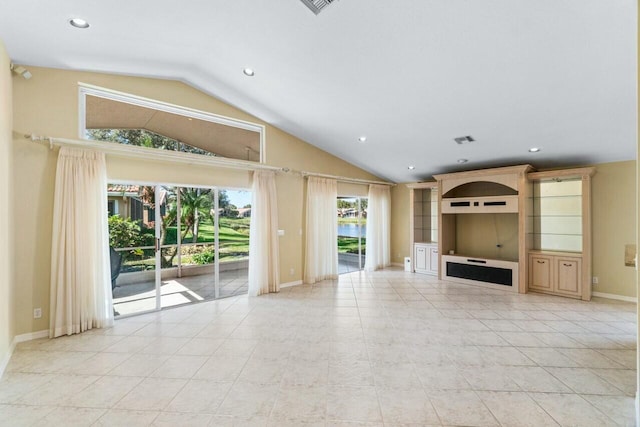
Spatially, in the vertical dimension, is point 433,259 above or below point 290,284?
above

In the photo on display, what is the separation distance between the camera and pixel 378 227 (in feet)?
25.5

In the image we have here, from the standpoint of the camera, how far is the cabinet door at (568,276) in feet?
16.6

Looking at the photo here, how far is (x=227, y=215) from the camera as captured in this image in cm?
527

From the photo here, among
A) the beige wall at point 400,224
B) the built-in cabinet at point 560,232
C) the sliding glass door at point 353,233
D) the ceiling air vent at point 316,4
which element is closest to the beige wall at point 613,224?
the built-in cabinet at point 560,232

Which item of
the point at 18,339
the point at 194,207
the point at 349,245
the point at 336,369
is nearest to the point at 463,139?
the point at 349,245

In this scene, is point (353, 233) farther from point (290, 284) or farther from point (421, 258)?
point (290, 284)

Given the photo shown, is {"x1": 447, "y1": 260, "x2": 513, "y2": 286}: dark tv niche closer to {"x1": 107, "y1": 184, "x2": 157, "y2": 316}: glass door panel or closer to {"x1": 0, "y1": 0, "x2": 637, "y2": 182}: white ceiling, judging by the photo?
{"x1": 0, "y1": 0, "x2": 637, "y2": 182}: white ceiling

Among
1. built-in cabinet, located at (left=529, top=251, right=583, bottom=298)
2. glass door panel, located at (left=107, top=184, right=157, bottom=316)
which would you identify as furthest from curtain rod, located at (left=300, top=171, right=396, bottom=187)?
built-in cabinet, located at (left=529, top=251, right=583, bottom=298)

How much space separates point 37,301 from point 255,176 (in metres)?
3.35

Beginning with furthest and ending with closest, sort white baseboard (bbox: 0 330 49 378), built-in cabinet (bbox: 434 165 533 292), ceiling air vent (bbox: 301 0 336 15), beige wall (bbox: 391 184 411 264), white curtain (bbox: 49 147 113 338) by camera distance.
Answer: beige wall (bbox: 391 184 411 264), built-in cabinet (bbox: 434 165 533 292), white curtain (bbox: 49 147 113 338), white baseboard (bbox: 0 330 49 378), ceiling air vent (bbox: 301 0 336 15)

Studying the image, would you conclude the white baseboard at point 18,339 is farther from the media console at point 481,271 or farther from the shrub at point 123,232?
the media console at point 481,271

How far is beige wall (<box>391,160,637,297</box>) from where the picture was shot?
488cm

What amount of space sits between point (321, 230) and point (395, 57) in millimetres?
3952

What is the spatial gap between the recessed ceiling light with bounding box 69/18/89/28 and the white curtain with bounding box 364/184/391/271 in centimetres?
606
